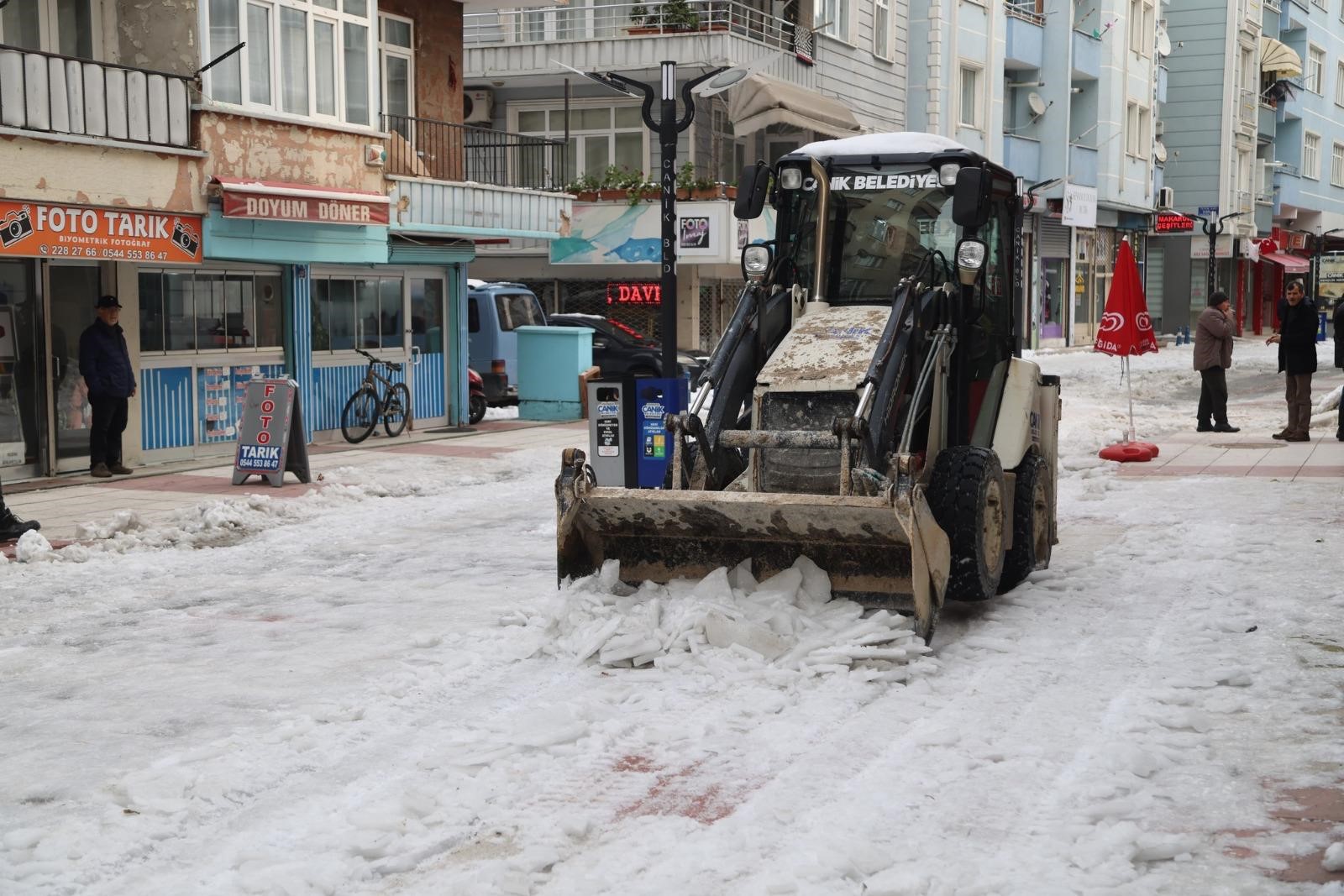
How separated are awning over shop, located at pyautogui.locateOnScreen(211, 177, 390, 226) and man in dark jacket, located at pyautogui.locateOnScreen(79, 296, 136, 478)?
1719mm

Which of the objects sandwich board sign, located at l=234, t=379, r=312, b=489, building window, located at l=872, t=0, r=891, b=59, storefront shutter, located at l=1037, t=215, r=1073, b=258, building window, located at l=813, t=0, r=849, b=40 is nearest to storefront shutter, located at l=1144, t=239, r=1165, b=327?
storefront shutter, located at l=1037, t=215, r=1073, b=258

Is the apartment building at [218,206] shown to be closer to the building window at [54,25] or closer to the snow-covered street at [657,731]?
the building window at [54,25]

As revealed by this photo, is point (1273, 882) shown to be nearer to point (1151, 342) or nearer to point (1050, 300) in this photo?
point (1151, 342)

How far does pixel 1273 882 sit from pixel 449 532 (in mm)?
8760

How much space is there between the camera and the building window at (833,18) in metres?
34.6

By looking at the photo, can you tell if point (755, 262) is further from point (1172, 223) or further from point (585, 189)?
point (1172, 223)

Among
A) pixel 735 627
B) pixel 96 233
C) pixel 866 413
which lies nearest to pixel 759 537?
pixel 735 627

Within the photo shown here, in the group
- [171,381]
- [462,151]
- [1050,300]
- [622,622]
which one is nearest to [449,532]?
[622,622]

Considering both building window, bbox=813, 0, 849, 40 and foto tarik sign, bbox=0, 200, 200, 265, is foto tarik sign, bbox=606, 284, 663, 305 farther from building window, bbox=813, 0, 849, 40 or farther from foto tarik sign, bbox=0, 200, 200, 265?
foto tarik sign, bbox=0, 200, 200, 265

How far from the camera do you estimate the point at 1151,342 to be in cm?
1859

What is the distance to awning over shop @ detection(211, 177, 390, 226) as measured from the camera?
16828 millimetres

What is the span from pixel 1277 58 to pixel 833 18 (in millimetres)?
34105

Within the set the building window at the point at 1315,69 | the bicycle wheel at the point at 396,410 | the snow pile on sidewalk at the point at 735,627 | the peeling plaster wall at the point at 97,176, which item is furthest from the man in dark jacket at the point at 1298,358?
the building window at the point at 1315,69

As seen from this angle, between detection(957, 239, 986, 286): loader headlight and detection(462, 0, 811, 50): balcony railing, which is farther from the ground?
detection(462, 0, 811, 50): balcony railing
